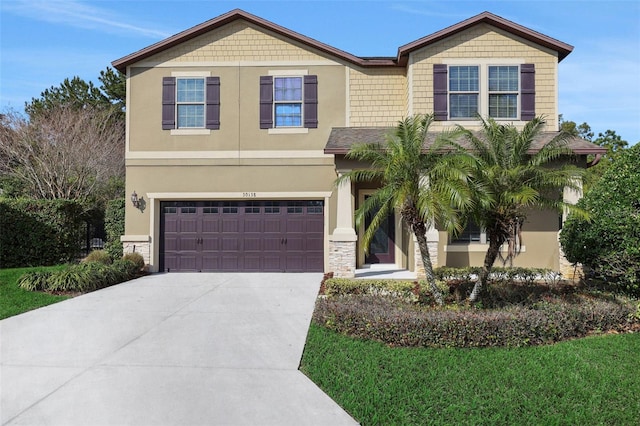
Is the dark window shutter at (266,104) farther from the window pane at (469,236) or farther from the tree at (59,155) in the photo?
the tree at (59,155)

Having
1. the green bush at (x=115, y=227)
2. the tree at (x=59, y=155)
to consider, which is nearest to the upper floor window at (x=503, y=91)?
the green bush at (x=115, y=227)

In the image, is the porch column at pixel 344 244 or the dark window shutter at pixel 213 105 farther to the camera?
the dark window shutter at pixel 213 105

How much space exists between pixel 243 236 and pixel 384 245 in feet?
15.4

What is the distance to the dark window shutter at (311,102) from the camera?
1395 centimetres

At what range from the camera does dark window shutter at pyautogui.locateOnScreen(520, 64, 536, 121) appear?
43.1 ft

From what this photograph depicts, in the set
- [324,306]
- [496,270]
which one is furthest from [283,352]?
[496,270]

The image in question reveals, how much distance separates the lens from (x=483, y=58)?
1334 cm

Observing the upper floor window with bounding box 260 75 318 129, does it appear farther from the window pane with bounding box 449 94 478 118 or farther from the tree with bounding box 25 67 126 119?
the tree with bounding box 25 67 126 119

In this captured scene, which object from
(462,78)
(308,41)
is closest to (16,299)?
(308,41)

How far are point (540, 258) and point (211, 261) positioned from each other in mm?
10115

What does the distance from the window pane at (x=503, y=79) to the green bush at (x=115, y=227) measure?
12761 millimetres

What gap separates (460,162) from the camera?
7.64 meters

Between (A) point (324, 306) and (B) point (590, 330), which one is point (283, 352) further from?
(B) point (590, 330)

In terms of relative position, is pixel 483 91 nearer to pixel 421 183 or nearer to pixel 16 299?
pixel 421 183
